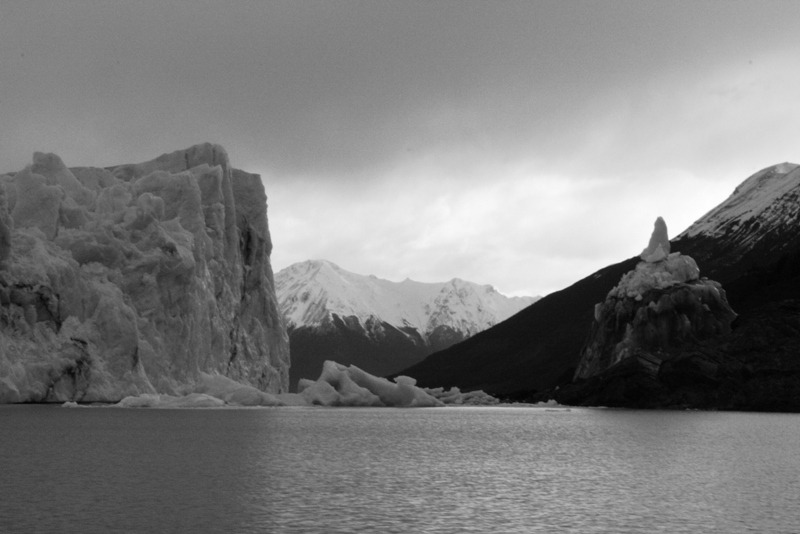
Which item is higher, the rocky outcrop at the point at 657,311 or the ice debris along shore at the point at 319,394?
the rocky outcrop at the point at 657,311

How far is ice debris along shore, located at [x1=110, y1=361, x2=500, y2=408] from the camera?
65.1 m

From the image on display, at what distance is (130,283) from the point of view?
71000 millimetres

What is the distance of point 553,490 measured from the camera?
2441cm

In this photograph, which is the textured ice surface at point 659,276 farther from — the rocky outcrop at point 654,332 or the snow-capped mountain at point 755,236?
Answer: the snow-capped mountain at point 755,236

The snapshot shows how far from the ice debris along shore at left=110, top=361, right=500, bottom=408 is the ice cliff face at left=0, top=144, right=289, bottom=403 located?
139 inches

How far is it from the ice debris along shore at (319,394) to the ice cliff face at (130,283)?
353cm

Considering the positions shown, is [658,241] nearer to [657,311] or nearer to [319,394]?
[657,311]

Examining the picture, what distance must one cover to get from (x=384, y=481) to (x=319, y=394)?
51107mm

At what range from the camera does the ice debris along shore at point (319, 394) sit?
213ft

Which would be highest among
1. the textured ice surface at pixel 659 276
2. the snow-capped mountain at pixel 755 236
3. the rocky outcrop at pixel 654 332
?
the snow-capped mountain at pixel 755 236

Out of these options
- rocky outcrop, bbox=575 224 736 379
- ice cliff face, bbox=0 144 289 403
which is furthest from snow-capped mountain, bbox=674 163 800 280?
ice cliff face, bbox=0 144 289 403

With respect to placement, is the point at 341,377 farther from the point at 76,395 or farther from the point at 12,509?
the point at 12,509

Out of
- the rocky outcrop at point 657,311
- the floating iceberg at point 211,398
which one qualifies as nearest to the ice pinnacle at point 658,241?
the rocky outcrop at point 657,311

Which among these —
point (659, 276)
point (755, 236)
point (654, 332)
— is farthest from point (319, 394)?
point (755, 236)
